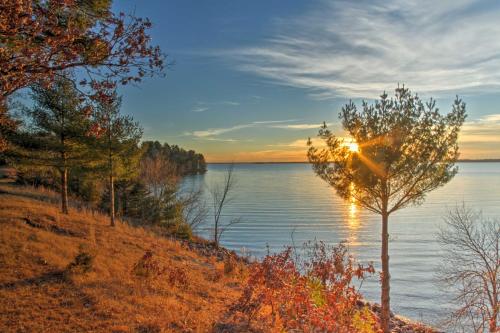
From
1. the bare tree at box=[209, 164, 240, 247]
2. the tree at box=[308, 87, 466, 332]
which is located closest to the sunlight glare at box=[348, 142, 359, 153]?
the tree at box=[308, 87, 466, 332]

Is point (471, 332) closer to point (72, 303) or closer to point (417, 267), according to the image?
point (417, 267)

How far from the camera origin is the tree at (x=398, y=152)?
38.5ft

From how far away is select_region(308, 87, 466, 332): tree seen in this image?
11727mm

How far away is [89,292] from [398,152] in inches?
393

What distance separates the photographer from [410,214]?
47469 millimetres

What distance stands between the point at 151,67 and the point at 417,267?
2573 centimetres

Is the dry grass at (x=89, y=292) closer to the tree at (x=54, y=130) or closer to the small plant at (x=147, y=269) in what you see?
the small plant at (x=147, y=269)

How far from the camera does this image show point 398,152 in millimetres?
11742

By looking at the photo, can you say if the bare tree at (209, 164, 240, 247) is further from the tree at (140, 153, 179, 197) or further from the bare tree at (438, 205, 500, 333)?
the bare tree at (438, 205, 500, 333)

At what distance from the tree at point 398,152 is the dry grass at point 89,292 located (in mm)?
5920

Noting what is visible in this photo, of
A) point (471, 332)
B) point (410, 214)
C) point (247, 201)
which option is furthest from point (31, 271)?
point (247, 201)

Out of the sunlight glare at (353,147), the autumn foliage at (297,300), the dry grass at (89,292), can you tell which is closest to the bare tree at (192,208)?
the dry grass at (89,292)

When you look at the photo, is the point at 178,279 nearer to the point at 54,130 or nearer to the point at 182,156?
the point at 54,130

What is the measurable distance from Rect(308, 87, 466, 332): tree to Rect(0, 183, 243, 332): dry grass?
19.4 ft
